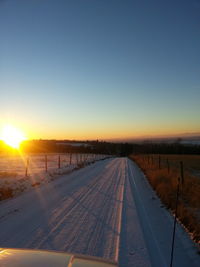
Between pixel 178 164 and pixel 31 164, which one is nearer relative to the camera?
pixel 31 164

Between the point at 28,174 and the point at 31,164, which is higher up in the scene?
the point at 28,174

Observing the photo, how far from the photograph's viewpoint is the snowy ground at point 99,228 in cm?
469

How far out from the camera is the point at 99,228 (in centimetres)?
603

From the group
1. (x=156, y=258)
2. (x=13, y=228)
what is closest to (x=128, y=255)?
(x=156, y=258)

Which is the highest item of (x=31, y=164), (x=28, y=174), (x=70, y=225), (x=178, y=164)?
(x=70, y=225)

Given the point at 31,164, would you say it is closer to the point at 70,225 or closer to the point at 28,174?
the point at 28,174

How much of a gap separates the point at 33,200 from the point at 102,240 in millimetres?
5062

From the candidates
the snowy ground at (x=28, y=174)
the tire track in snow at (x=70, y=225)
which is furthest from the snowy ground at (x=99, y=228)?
the snowy ground at (x=28, y=174)

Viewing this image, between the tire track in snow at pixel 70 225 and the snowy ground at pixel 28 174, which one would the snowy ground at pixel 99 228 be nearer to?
the tire track in snow at pixel 70 225

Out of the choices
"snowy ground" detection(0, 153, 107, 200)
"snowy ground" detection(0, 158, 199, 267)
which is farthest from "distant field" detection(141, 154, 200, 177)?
"snowy ground" detection(0, 158, 199, 267)

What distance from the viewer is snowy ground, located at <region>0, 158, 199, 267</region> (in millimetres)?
4691

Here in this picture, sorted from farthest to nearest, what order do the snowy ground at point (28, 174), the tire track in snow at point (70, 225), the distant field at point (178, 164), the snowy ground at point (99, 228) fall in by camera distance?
1. the distant field at point (178, 164)
2. the snowy ground at point (28, 174)
3. the tire track in snow at point (70, 225)
4. the snowy ground at point (99, 228)

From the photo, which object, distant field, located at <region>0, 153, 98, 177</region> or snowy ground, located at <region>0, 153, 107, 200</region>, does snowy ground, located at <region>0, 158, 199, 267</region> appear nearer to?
snowy ground, located at <region>0, 153, 107, 200</region>

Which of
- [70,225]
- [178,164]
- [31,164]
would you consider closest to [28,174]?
[70,225]
